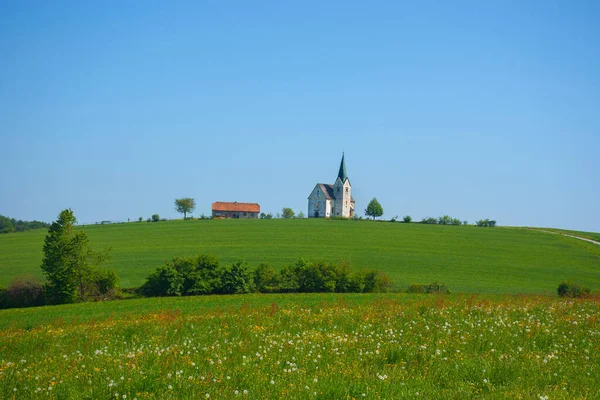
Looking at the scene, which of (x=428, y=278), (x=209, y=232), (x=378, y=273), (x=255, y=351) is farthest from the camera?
(x=209, y=232)

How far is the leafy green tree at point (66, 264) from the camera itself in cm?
3716

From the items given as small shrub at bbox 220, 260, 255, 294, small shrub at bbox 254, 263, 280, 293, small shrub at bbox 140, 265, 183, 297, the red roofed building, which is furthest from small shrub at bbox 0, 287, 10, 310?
the red roofed building

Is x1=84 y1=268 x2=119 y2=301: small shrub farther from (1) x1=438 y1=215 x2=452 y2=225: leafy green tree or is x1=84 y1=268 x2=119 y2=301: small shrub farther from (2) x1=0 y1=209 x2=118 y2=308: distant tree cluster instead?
(1) x1=438 y1=215 x2=452 y2=225: leafy green tree

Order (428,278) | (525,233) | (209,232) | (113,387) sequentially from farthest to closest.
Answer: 1. (525,233)
2. (209,232)
3. (428,278)
4. (113,387)

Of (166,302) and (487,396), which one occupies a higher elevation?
(487,396)

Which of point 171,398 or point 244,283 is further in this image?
point 244,283

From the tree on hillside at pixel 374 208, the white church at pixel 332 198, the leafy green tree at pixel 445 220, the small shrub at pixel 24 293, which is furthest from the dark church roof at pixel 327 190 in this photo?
the small shrub at pixel 24 293

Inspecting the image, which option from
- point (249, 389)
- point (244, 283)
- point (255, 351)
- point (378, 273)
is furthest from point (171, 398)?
point (378, 273)

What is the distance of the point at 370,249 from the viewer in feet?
229

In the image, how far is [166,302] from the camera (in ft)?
107

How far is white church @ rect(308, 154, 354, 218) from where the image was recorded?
136 metres

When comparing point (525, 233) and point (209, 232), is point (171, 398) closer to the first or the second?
point (209, 232)

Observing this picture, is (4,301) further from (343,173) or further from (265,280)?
(343,173)

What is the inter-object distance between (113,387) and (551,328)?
9.98m
